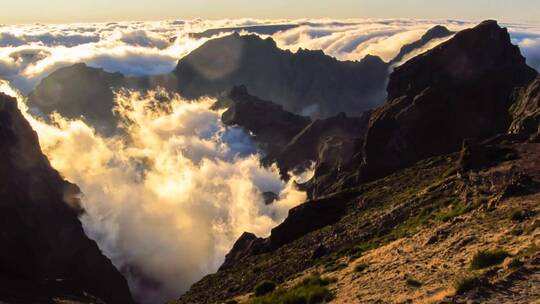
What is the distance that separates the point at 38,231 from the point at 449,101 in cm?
11769

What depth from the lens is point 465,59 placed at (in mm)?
144125

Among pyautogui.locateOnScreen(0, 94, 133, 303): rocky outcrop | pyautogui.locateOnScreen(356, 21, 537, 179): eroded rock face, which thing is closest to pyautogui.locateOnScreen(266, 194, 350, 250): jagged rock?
pyautogui.locateOnScreen(356, 21, 537, 179): eroded rock face

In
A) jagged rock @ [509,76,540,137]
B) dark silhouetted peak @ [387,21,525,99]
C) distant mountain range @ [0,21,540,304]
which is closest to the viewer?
distant mountain range @ [0,21,540,304]

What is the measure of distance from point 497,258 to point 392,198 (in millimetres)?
50109

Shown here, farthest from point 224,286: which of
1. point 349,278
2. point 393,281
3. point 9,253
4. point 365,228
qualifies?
point 9,253

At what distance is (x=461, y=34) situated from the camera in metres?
149

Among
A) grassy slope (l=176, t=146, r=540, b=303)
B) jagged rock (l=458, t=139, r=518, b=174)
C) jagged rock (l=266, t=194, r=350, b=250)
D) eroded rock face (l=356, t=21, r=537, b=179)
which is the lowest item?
grassy slope (l=176, t=146, r=540, b=303)

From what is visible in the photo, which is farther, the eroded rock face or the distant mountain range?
the eroded rock face

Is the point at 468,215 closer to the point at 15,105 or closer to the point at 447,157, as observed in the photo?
the point at 447,157

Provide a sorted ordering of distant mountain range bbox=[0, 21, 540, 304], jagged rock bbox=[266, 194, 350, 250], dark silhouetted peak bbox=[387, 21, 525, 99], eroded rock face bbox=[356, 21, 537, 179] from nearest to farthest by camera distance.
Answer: distant mountain range bbox=[0, 21, 540, 304] < jagged rock bbox=[266, 194, 350, 250] < eroded rock face bbox=[356, 21, 537, 179] < dark silhouetted peak bbox=[387, 21, 525, 99]

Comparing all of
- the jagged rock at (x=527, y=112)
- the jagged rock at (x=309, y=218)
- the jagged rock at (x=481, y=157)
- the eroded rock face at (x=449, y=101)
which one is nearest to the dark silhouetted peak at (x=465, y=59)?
the eroded rock face at (x=449, y=101)

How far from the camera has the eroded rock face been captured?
428 ft

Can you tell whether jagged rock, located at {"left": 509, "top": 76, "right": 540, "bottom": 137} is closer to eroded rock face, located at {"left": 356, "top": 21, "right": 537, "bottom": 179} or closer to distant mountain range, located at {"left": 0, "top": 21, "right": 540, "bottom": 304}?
distant mountain range, located at {"left": 0, "top": 21, "right": 540, "bottom": 304}

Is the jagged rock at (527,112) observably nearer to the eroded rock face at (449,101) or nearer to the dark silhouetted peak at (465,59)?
the eroded rock face at (449,101)
